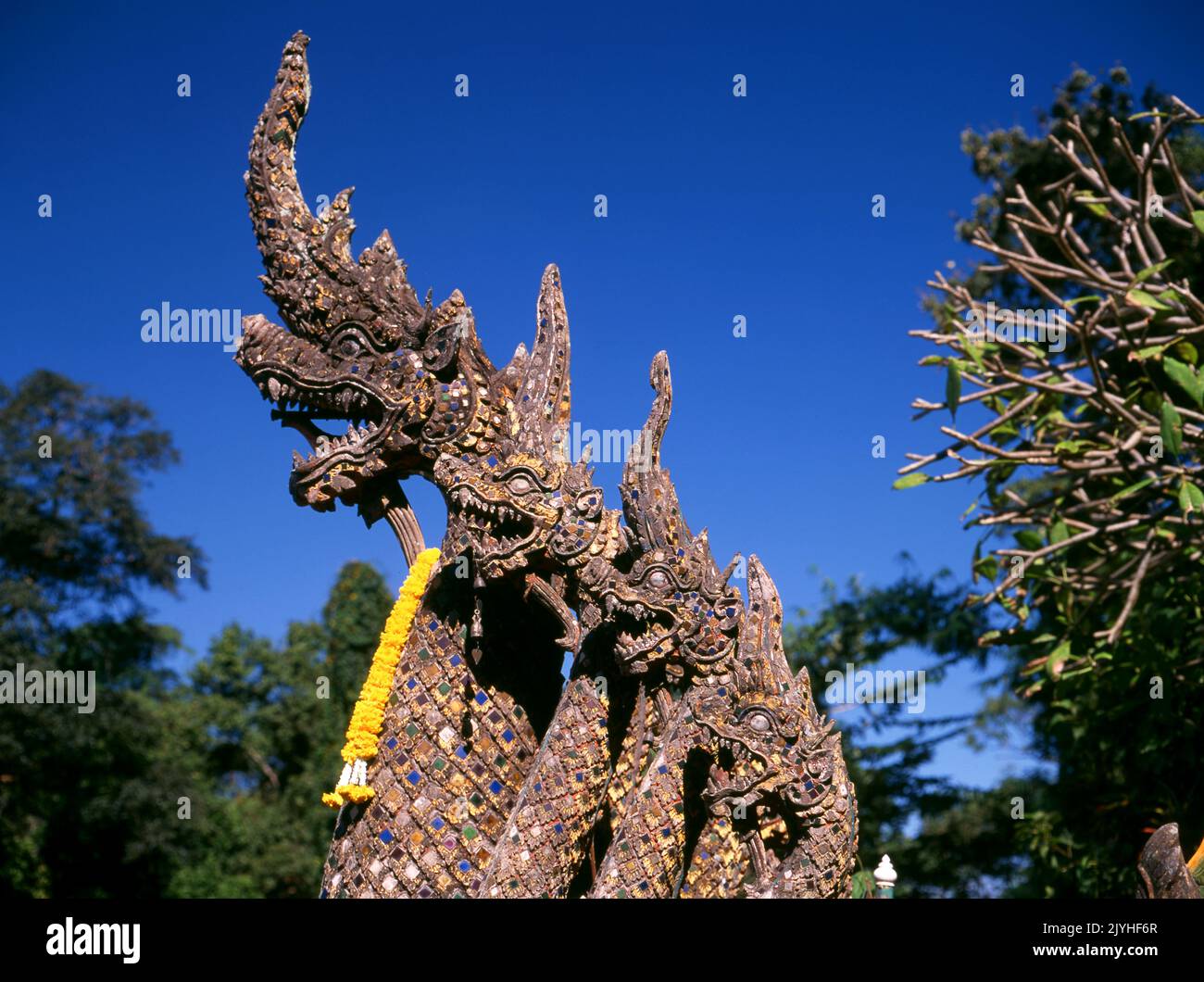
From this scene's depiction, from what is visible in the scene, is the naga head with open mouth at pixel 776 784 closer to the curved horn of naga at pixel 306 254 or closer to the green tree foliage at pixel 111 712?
the curved horn of naga at pixel 306 254

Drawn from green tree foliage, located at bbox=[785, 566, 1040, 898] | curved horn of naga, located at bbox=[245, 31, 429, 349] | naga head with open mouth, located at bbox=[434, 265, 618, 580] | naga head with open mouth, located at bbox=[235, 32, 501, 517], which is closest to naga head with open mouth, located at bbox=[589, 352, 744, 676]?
naga head with open mouth, located at bbox=[434, 265, 618, 580]

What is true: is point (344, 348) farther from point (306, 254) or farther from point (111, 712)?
point (111, 712)

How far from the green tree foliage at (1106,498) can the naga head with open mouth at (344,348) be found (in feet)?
7.58

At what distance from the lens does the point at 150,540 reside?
21000mm

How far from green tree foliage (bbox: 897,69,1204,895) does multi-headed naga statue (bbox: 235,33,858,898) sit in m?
1.73

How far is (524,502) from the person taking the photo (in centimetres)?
488

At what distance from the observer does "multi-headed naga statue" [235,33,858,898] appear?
4.84m

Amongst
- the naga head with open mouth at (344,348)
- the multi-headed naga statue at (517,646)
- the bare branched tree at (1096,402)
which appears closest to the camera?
the multi-headed naga statue at (517,646)

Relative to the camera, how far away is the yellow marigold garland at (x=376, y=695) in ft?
16.1

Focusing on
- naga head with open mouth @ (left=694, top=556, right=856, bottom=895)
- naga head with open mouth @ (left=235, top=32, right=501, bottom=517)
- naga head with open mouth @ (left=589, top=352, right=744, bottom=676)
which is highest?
naga head with open mouth @ (left=235, top=32, right=501, bottom=517)

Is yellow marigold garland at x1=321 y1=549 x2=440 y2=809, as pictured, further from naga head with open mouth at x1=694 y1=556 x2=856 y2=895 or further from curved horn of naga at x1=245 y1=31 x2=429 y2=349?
naga head with open mouth at x1=694 y1=556 x2=856 y2=895

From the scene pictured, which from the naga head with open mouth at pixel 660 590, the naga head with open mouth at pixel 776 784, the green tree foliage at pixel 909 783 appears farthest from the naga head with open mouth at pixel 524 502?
the green tree foliage at pixel 909 783
